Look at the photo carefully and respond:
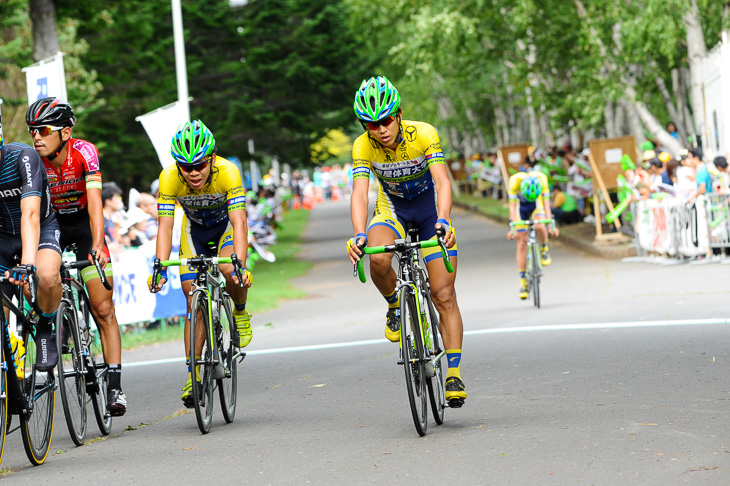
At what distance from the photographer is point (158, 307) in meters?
15.9

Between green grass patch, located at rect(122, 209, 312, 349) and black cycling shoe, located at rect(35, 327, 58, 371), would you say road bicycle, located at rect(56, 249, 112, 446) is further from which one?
green grass patch, located at rect(122, 209, 312, 349)

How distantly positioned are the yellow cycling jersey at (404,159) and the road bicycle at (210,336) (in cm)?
112

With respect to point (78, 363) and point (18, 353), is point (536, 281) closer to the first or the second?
point (78, 363)

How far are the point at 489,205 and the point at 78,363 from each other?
115ft

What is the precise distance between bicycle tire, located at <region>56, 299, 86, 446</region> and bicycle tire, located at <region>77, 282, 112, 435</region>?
75 millimetres

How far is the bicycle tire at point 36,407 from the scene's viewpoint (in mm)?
6867

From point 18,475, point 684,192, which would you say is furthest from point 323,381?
point 684,192

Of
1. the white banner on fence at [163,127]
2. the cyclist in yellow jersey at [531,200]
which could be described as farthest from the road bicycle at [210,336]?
the white banner on fence at [163,127]

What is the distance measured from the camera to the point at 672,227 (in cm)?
1936

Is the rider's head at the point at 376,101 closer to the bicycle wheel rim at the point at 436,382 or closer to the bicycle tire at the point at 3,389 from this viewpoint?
the bicycle wheel rim at the point at 436,382

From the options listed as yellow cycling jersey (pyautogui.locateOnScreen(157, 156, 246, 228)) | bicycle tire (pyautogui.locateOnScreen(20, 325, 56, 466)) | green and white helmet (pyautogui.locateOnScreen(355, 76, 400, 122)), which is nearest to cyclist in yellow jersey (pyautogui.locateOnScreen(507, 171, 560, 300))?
yellow cycling jersey (pyautogui.locateOnScreen(157, 156, 246, 228))

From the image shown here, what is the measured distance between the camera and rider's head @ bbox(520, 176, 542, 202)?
631 inches

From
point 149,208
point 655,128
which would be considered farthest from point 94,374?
point 655,128

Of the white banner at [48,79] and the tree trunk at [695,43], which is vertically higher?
the tree trunk at [695,43]
